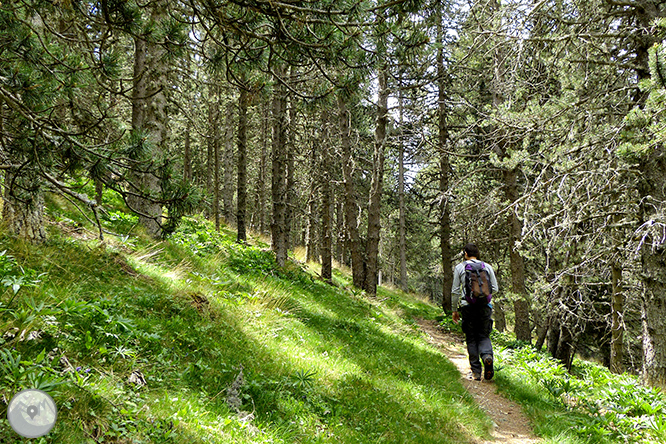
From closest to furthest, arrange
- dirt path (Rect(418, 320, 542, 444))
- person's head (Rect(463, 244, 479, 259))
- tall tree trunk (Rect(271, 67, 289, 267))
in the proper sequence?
1. dirt path (Rect(418, 320, 542, 444))
2. person's head (Rect(463, 244, 479, 259))
3. tall tree trunk (Rect(271, 67, 289, 267))

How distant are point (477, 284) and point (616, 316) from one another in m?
5.42

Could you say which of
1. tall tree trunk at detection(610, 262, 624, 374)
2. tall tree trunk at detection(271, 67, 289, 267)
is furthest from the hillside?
tall tree trunk at detection(271, 67, 289, 267)

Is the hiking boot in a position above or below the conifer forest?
below

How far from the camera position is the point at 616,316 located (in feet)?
30.1

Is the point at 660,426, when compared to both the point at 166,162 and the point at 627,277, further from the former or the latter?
A: the point at 166,162

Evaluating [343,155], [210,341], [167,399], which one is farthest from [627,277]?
[167,399]

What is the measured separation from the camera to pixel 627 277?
9.40 m

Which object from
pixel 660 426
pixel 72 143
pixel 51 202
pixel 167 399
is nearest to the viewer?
pixel 167 399

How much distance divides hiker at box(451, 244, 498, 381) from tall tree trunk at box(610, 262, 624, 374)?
11.0ft

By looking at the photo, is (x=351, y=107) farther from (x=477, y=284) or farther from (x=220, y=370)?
(x=220, y=370)

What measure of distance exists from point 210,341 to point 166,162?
85.1 inches

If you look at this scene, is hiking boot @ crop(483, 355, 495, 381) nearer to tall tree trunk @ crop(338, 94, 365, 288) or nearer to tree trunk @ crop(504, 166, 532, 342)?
tree trunk @ crop(504, 166, 532, 342)

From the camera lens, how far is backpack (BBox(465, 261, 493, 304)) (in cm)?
650

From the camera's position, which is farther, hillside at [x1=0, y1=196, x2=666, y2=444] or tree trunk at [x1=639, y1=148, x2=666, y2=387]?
tree trunk at [x1=639, y1=148, x2=666, y2=387]
